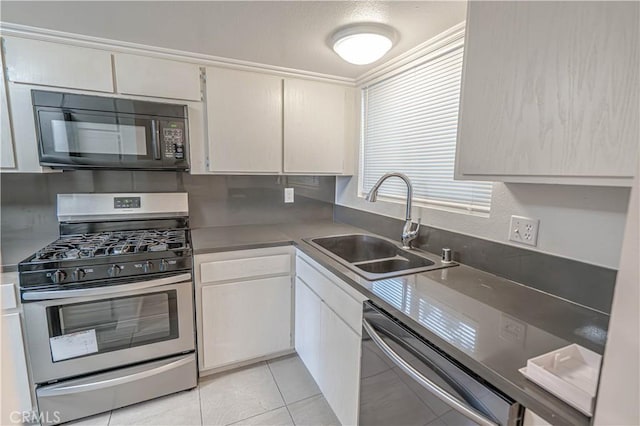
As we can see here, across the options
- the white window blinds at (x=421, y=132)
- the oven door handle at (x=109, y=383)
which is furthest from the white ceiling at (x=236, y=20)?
the oven door handle at (x=109, y=383)

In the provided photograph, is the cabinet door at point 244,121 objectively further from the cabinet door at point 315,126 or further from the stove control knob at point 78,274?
the stove control knob at point 78,274

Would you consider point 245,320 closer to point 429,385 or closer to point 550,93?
point 429,385

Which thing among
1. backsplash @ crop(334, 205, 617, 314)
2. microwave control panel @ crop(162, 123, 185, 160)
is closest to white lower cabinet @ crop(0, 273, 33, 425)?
microwave control panel @ crop(162, 123, 185, 160)

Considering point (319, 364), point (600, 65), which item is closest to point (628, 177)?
point (600, 65)

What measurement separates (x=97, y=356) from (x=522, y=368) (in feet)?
6.28

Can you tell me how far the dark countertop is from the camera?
0.69m

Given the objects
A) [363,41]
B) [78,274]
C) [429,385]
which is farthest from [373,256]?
[78,274]

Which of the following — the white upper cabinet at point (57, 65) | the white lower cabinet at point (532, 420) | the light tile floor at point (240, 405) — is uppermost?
the white upper cabinet at point (57, 65)

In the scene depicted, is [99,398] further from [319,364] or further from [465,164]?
[465,164]

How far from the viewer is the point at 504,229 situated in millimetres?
1299

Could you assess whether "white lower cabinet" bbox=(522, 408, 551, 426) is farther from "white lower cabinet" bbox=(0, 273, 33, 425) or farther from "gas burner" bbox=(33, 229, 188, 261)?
"white lower cabinet" bbox=(0, 273, 33, 425)

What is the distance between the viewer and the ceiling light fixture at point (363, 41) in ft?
4.74

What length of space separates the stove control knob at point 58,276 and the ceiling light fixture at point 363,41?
1.77 metres

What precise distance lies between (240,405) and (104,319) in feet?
2.91
